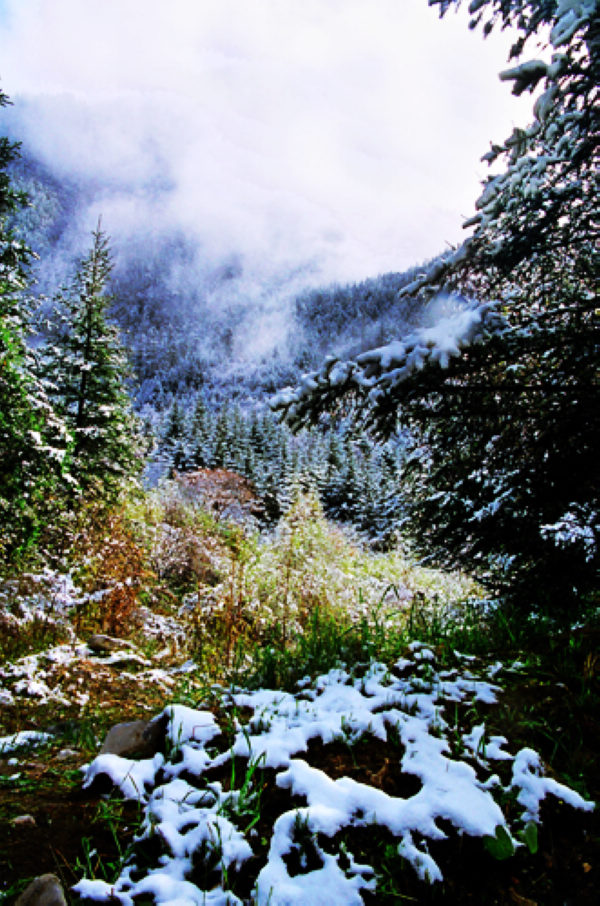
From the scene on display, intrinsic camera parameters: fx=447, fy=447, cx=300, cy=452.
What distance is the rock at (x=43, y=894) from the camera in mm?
1189

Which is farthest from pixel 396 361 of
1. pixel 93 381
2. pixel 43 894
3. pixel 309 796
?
pixel 93 381

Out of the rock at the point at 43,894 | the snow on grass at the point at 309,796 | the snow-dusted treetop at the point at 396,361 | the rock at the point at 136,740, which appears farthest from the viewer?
the snow-dusted treetop at the point at 396,361

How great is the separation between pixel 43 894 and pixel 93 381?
11534 millimetres

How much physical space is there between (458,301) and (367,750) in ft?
11.5

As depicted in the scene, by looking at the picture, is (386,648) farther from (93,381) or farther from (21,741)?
(93,381)

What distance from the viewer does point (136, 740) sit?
83.0 inches

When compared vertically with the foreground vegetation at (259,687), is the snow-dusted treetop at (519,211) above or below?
above

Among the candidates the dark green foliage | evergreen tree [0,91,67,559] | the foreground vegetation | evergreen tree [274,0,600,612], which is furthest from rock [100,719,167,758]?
evergreen tree [0,91,67,559]

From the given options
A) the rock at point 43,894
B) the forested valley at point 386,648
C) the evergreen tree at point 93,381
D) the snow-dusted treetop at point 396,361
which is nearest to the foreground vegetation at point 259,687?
the forested valley at point 386,648

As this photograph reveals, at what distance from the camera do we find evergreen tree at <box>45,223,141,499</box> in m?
10.8

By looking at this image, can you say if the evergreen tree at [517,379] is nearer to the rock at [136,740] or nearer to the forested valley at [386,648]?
the forested valley at [386,648]

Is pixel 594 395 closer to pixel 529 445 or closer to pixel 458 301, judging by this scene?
pixel 529 445

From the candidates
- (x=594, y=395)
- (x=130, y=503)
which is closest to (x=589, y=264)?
(x=594, y=395)

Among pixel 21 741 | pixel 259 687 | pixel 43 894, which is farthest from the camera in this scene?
pixel 259 687
